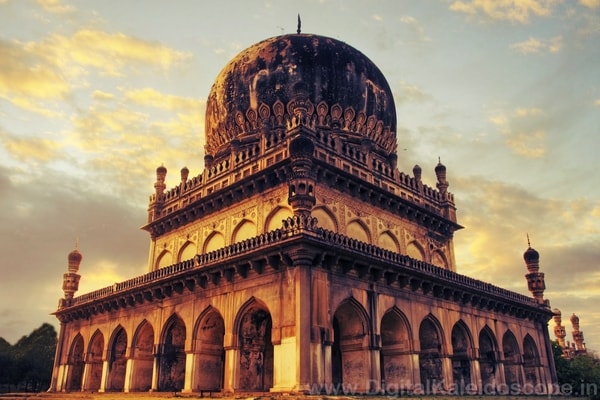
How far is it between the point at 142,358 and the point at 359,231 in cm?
995

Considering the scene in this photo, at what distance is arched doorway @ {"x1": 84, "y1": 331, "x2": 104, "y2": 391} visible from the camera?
23125mm

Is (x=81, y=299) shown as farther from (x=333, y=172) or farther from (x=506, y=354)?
(x=506, y=354)

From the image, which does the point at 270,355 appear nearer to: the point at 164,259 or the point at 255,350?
the point at 255,350

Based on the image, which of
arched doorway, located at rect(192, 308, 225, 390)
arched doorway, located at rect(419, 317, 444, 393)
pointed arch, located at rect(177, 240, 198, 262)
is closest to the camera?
arched doorway, located at rect(192, 308, 225, 390)

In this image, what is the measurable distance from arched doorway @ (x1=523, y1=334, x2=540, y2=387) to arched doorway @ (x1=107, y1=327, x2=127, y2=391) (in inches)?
697

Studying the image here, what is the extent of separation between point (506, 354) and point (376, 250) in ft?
33.8

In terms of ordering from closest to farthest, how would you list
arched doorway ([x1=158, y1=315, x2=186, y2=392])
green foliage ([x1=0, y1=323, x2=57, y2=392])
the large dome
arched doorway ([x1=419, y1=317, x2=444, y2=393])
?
1. arched doorway ([x1=419, y1=317, x2=444, y2=393])
2. arched doorway ([x1=158, y1=315, x2=186, y2=392])
3. the large dome
4. green foliage ([x1=0, y1=323, x2=57, y2=392])

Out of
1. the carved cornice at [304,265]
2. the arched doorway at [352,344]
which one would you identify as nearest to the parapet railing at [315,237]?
the carved cornice at [304,265]


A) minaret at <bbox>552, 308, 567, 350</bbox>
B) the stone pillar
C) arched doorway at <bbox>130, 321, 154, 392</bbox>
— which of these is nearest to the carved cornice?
arched doorway at <bbox>130, 321, 154, 392</bbox>

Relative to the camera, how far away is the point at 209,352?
60.0 ft

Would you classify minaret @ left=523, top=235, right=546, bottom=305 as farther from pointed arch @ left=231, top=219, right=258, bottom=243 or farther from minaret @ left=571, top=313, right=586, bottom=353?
minaret @ left=571, top=313, right=586, bottom=353

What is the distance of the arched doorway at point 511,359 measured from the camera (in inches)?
885

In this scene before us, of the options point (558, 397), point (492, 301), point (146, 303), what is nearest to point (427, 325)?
point (492, 301)

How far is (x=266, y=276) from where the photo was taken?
52.8 ft
